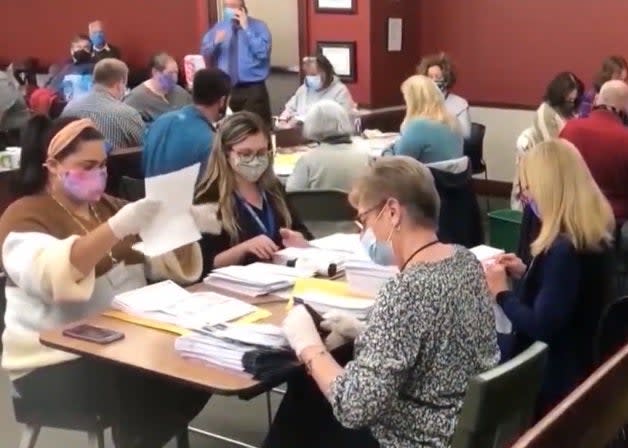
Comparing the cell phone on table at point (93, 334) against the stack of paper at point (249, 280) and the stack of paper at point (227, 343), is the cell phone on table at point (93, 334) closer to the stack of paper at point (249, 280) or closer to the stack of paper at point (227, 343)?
the stack of paper at point (227, 343)

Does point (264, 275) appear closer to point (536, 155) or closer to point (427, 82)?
point (536, 155)

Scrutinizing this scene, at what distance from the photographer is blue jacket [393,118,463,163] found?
5246 mm

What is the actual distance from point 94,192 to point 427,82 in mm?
2982

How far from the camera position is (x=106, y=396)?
9.56ft

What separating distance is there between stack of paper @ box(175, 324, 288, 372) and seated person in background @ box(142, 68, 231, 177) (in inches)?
98.9

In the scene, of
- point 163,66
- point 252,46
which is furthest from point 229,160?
point 252,46

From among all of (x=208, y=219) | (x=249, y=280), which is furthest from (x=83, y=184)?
(x=208, y=219)

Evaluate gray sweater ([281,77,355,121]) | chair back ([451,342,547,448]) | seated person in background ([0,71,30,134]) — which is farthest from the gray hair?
seated person in background ([0,71,30,134])

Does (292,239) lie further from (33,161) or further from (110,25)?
(110,25)

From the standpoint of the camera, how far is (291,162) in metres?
5.64

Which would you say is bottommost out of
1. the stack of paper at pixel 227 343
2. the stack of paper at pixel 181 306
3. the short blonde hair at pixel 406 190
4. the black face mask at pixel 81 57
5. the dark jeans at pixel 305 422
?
the dark jeans at pixel 305 422

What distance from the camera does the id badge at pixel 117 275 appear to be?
3029mm

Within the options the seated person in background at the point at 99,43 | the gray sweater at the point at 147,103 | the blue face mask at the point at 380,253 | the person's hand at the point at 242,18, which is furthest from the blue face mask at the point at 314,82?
the blue face mask at the point at 380,253

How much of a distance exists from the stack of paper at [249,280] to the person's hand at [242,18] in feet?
16.7
